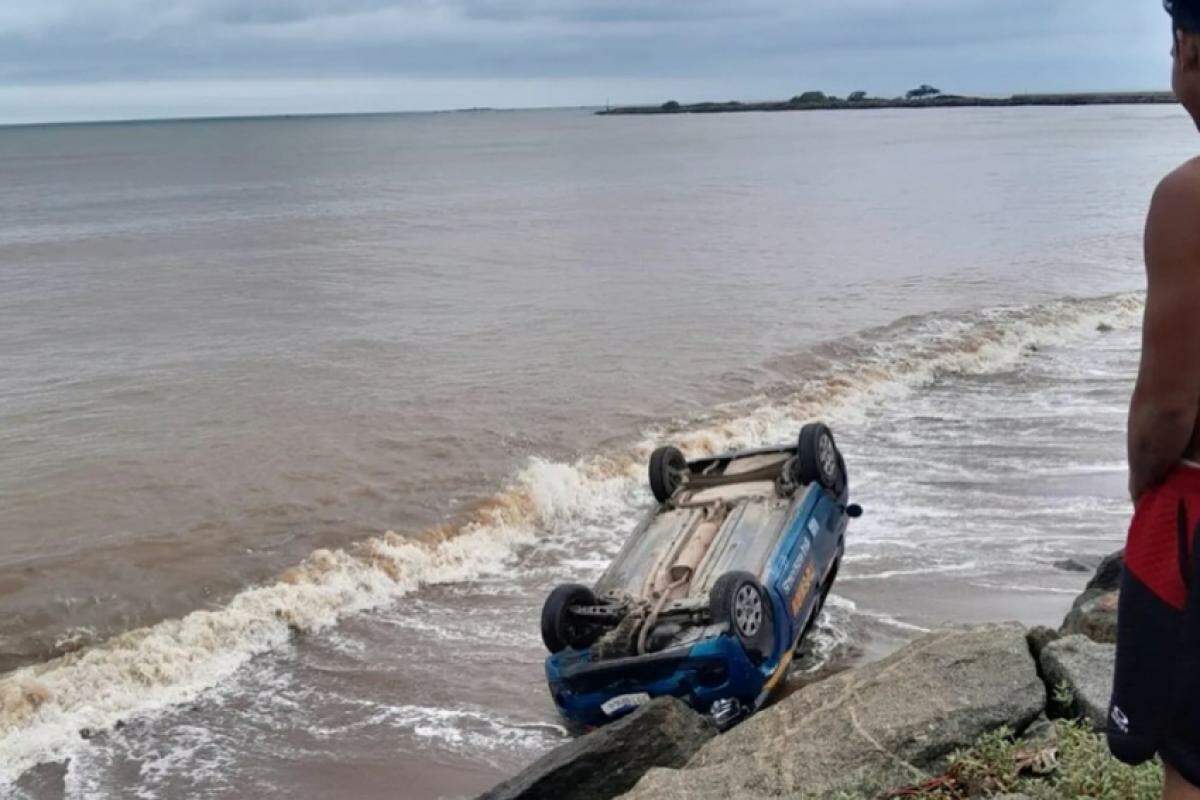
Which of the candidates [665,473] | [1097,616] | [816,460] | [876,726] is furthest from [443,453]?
[876,726]

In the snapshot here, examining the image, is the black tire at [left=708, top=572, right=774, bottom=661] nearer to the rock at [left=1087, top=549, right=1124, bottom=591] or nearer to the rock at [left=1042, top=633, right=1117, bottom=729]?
the rock at [left=1042, top=633, right=1117, bottom=729]

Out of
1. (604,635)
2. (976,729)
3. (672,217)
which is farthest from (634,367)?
(672,217)

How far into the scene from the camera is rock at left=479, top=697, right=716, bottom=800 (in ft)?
22.4

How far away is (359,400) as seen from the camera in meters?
20.1

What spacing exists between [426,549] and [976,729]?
8666 millimetres

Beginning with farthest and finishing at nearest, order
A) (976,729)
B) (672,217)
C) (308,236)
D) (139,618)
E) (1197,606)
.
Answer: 1. (672,217)
2. (308,236)
3. (139,618)
4. (976,729)
5. (1197,606)

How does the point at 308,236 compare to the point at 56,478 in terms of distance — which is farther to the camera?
the point at 308,236

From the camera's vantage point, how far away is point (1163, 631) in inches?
106

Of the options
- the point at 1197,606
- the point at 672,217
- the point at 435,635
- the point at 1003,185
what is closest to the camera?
the point at 1197,606

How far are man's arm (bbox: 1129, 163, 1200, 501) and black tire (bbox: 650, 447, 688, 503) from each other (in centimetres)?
812

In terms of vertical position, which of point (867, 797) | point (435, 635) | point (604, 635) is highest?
point (867, 797)

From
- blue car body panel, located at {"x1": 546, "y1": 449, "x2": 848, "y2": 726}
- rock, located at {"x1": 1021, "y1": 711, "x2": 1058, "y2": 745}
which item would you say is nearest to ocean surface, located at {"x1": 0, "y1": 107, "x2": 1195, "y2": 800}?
blue car body panel, located at {"x1": 546, "y1": 449, "x2": 848, "y2": 726}

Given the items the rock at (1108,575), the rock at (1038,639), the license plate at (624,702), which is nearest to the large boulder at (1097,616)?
the rock at (1108,575)

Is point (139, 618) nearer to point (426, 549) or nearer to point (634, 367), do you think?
point (426, 549)
